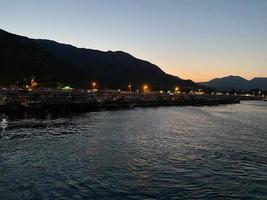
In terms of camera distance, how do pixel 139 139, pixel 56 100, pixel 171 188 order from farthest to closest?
1. pixel 56 100
2. pixel 139 139
3. pixel 171 188

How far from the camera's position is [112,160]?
4262 cm

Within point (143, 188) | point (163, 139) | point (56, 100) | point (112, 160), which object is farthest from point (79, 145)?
point (56, 100)

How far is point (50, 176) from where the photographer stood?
1374 inches

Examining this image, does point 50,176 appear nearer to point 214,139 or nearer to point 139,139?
point 139,139

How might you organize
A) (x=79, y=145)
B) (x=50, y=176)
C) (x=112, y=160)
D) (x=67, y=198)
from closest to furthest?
(x=67, y=198) → (x=50, y=176) → (x=112, y=160) → (x=79, y=145)

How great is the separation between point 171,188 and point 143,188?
97.8 inches

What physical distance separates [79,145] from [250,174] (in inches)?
1039

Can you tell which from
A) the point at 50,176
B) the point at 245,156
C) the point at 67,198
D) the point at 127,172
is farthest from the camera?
the point at 245,156

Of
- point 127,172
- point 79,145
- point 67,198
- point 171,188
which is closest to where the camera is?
point 67,198

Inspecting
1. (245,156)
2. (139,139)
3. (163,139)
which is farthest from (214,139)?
(245,156)

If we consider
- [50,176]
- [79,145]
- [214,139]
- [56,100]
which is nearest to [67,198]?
[50,176]

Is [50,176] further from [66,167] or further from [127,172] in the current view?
[127,172]

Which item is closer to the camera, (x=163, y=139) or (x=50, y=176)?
(x=50, y=176)

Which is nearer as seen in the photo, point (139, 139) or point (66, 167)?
point (66, 167)
